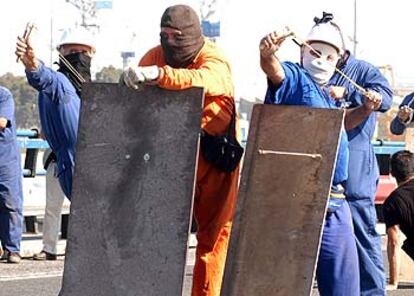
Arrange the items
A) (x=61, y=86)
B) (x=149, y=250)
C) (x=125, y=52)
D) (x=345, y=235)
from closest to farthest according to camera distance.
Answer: (x=149, y=250) → (x=345, y=235) → (x=61, y=86) → (x=125, y=52)

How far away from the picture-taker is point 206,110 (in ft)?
22.9

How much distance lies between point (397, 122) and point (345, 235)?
4.04 metres

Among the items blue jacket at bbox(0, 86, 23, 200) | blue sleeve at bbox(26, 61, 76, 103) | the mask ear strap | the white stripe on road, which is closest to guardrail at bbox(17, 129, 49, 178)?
blue jacket at bbox(0, 86, 23, 200)

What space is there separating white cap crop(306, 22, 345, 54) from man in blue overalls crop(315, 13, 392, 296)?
0.83 metres

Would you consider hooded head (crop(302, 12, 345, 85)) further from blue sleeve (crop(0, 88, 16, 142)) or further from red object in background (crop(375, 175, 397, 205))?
red object in background (crop(375, 175, 397, 205))

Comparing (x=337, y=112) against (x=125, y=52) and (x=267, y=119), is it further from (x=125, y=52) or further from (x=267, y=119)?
(x=125, y=52)

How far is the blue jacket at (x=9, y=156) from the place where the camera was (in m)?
11.7

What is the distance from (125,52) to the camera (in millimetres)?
46469

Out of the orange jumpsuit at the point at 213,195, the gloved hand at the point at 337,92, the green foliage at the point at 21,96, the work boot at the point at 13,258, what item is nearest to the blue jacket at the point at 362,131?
the gloved hand at the point at 337,92

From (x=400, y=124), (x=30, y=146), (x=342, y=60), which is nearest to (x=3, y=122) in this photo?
(x=30, y=146)

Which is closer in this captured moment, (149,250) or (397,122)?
(149,250)

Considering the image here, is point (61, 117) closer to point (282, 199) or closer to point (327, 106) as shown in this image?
point (327, 106)

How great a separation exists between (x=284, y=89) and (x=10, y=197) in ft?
20.0

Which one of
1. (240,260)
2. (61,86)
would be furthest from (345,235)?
(61,86)
